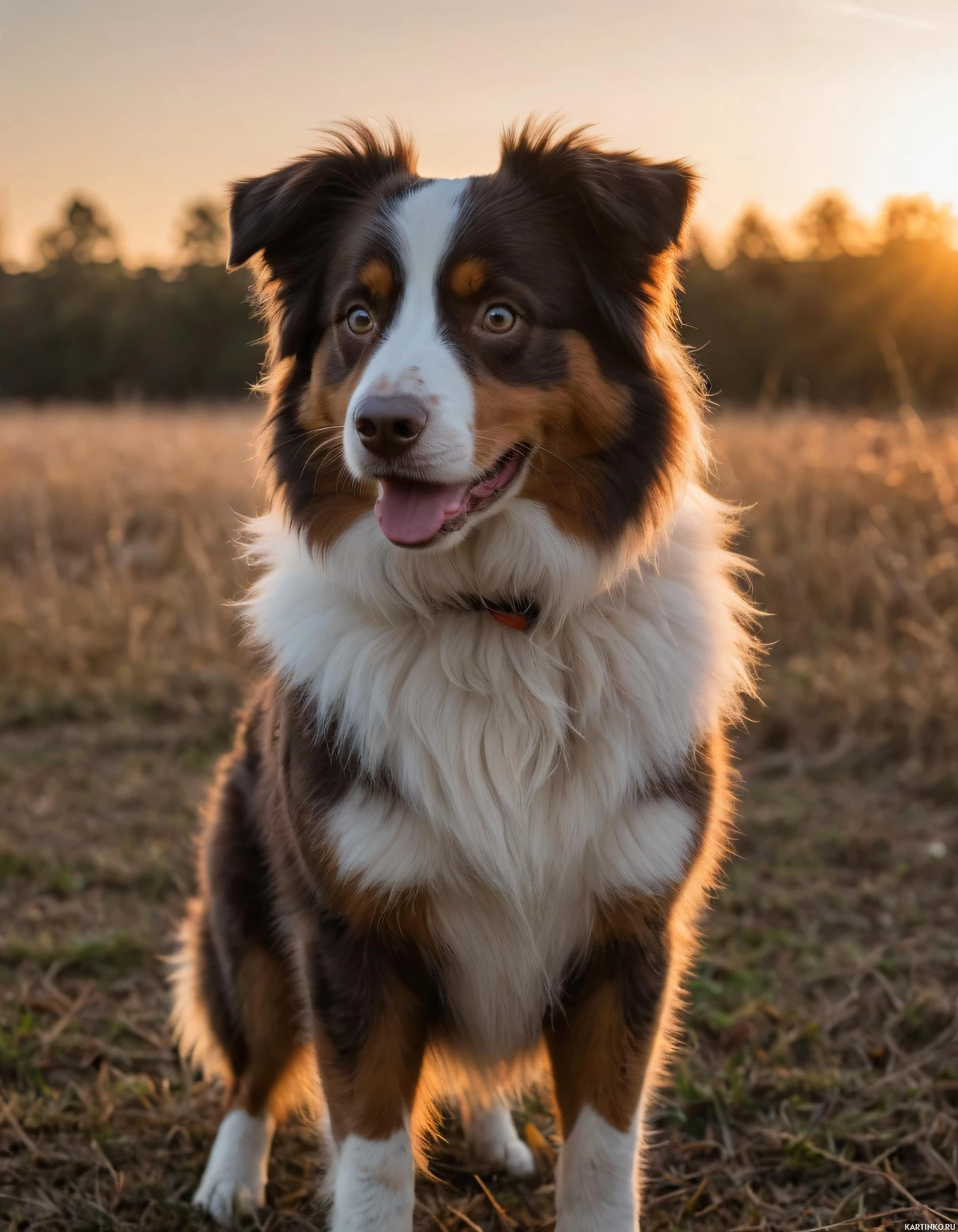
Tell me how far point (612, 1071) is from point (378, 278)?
1.75 meters

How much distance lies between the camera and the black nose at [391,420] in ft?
6.98

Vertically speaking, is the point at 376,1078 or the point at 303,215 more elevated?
the point at 303,215

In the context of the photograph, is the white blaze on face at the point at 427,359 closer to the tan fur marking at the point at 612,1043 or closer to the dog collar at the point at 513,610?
the dog collar at the point at 513,610

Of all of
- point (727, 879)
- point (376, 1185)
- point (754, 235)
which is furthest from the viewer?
point (754, 235)

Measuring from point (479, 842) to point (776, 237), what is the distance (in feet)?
134

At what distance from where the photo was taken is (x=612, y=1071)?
2311 millimetres

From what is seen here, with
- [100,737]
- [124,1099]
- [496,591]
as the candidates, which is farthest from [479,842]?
[100,737]

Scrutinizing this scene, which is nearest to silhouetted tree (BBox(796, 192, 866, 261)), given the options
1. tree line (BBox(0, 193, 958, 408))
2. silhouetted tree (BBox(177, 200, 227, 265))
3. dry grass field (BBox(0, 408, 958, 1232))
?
tree line (BBox(0, 193, 958, 408))

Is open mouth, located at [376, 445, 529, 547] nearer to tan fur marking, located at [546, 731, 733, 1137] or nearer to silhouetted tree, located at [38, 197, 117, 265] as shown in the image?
tan fur marking, located at [546, 731, 733, 1137]

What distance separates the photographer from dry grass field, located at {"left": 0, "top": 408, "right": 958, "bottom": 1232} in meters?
2.79

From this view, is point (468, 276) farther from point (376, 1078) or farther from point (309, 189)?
point (376, 1078)

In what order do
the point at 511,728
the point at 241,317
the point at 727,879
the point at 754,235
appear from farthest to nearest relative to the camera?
the point at 754,235 → the point at 241,317 → the point at 727,879 → the point at 511,728

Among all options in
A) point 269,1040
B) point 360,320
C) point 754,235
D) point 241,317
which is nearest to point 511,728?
point 360,320

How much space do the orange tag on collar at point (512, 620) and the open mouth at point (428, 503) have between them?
0.24 meters
